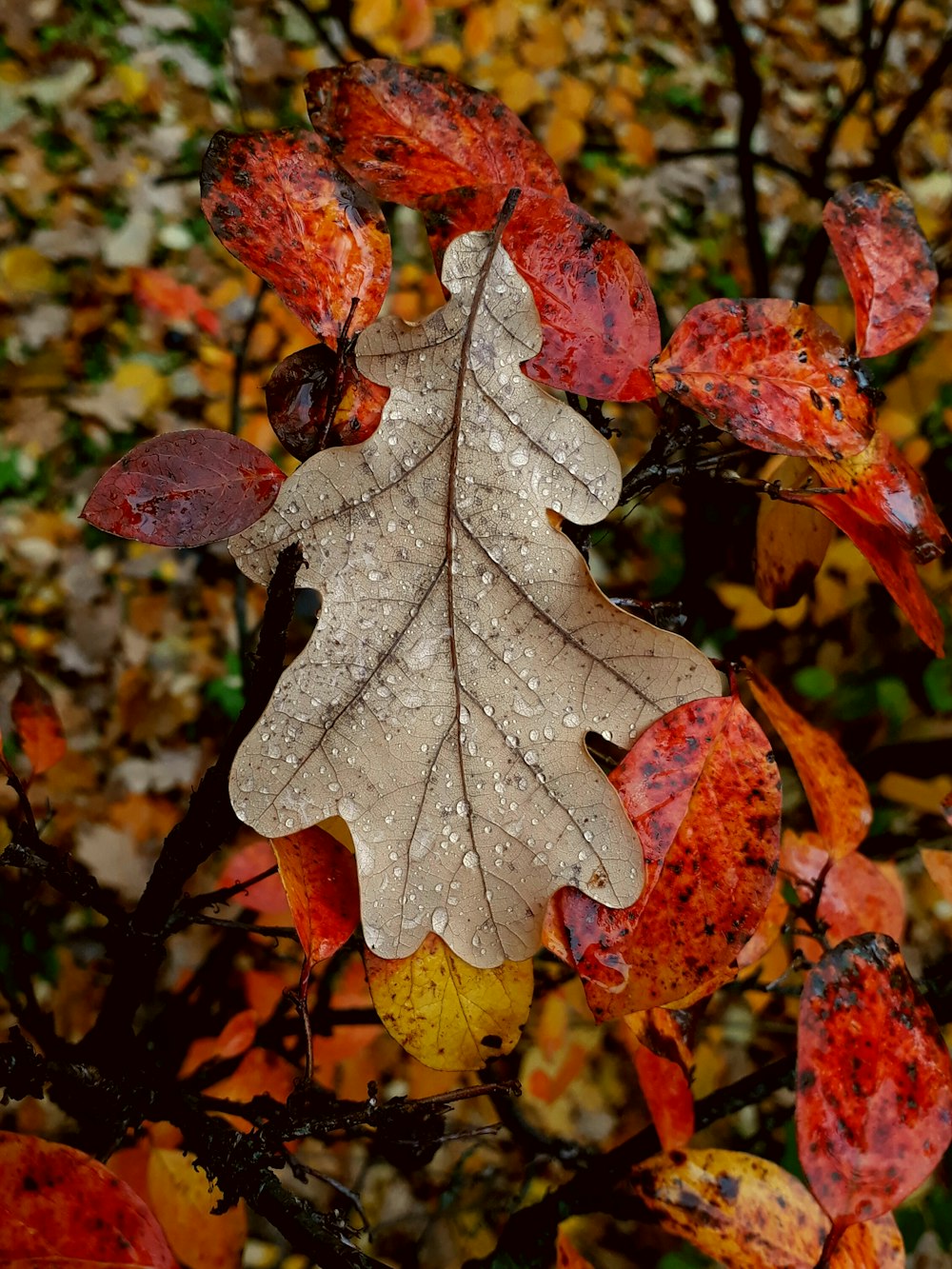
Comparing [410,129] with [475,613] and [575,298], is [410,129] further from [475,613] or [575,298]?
[475,613]

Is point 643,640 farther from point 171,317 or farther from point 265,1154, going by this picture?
point 171,317

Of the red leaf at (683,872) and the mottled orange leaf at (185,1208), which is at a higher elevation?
the red leaf at (683,872)

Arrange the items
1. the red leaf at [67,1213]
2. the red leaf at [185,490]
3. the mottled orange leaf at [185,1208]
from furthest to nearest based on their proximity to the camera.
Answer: the mottled orange leaf at [185,1208] < the red leaf at [67,1213] < the red leaf at [185,490]

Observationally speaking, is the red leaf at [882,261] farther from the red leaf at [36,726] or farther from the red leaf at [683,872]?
the red leaf at [36,726]

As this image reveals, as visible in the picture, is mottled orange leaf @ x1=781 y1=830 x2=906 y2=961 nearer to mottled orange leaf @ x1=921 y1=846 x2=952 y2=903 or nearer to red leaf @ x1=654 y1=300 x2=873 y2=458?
mottled orange leaf @ x1=921 y1=846 x2=952 y2=903

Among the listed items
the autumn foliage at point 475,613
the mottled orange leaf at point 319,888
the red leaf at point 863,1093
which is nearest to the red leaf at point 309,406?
the autumn foliage at point 475,613

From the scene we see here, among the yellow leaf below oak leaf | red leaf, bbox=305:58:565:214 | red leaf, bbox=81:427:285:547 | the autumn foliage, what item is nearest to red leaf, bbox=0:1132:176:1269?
the autumn foliage

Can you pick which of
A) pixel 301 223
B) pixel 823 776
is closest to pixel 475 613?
pixel 301 223

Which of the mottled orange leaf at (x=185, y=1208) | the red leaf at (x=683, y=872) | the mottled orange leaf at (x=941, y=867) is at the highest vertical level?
the red leaf at (x=683, y=872)
